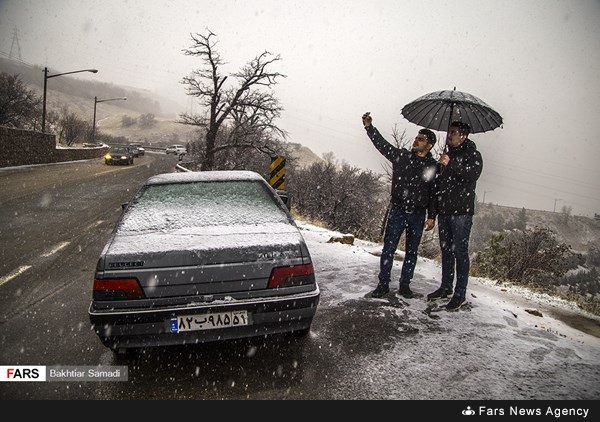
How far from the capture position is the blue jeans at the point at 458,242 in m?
3.92

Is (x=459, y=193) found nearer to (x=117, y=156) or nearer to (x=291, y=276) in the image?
(x=291, y=276)

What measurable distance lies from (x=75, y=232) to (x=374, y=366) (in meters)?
6.74

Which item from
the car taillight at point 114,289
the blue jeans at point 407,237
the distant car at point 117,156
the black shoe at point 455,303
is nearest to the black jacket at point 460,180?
the blue jeans at point 407,237

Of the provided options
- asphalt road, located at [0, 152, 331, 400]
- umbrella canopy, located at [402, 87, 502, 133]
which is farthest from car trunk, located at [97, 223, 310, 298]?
umbrella canopy, located at [402, 87, 502, 133]

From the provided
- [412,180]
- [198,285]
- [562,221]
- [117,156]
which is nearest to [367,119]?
[412,180]

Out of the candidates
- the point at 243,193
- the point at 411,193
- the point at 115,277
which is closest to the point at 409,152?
the point at 411,193

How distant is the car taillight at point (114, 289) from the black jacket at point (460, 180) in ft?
10.8

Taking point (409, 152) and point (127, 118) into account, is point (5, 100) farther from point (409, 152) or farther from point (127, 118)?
point (127, 118)

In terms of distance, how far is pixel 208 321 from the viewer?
8.15 ft

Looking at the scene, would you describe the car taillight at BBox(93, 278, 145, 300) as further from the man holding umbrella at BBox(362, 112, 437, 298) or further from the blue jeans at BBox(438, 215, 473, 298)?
the blue jeans at BBox(438, 215, 473, 298)

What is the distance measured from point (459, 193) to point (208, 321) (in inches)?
118

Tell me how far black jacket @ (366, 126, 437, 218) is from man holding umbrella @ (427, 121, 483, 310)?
12 centimetres

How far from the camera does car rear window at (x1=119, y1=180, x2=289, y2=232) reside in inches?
122

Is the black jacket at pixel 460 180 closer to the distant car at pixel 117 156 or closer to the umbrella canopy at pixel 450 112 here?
the umbrella canopy at pixel 450 112
